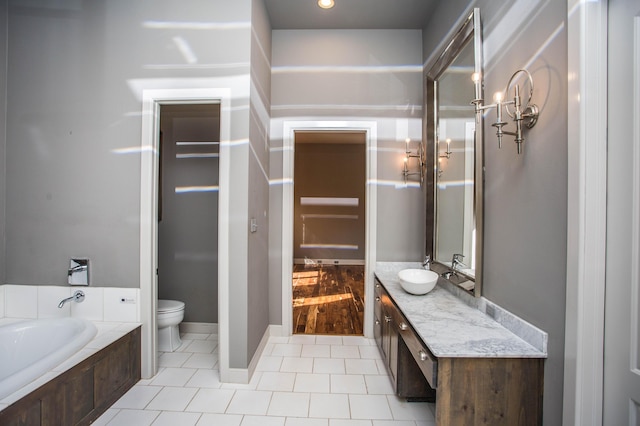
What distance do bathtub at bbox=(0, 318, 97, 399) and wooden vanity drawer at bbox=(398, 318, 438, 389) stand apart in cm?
193

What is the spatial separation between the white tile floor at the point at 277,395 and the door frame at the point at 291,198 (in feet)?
1.38

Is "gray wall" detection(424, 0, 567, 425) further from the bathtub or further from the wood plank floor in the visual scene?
the bathtub

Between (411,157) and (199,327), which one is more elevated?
(411,157)

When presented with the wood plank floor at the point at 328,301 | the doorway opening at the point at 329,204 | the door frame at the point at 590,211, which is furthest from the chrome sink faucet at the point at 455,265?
the doorway opening at the point at 329,204

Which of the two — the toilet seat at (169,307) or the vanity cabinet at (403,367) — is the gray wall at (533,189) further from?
the toilet seat at (169,307)

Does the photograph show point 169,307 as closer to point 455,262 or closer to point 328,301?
point 328,301

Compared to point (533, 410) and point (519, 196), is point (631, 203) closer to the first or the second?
point (519, 196)

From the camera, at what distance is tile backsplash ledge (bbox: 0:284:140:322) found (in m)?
2.31

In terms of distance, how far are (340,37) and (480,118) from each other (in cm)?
190

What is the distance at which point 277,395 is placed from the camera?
6.92 feet

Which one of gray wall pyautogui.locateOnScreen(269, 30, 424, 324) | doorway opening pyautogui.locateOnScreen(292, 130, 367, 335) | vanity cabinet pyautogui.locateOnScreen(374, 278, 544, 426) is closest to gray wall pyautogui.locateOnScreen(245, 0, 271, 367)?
gray wall pyautogui.locateOnScreen(269, 30, 424, 324)

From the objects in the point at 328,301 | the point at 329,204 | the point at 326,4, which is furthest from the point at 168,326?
the point at 329,204

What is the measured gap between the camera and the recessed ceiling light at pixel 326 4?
8.78ft

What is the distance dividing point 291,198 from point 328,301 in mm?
1927
